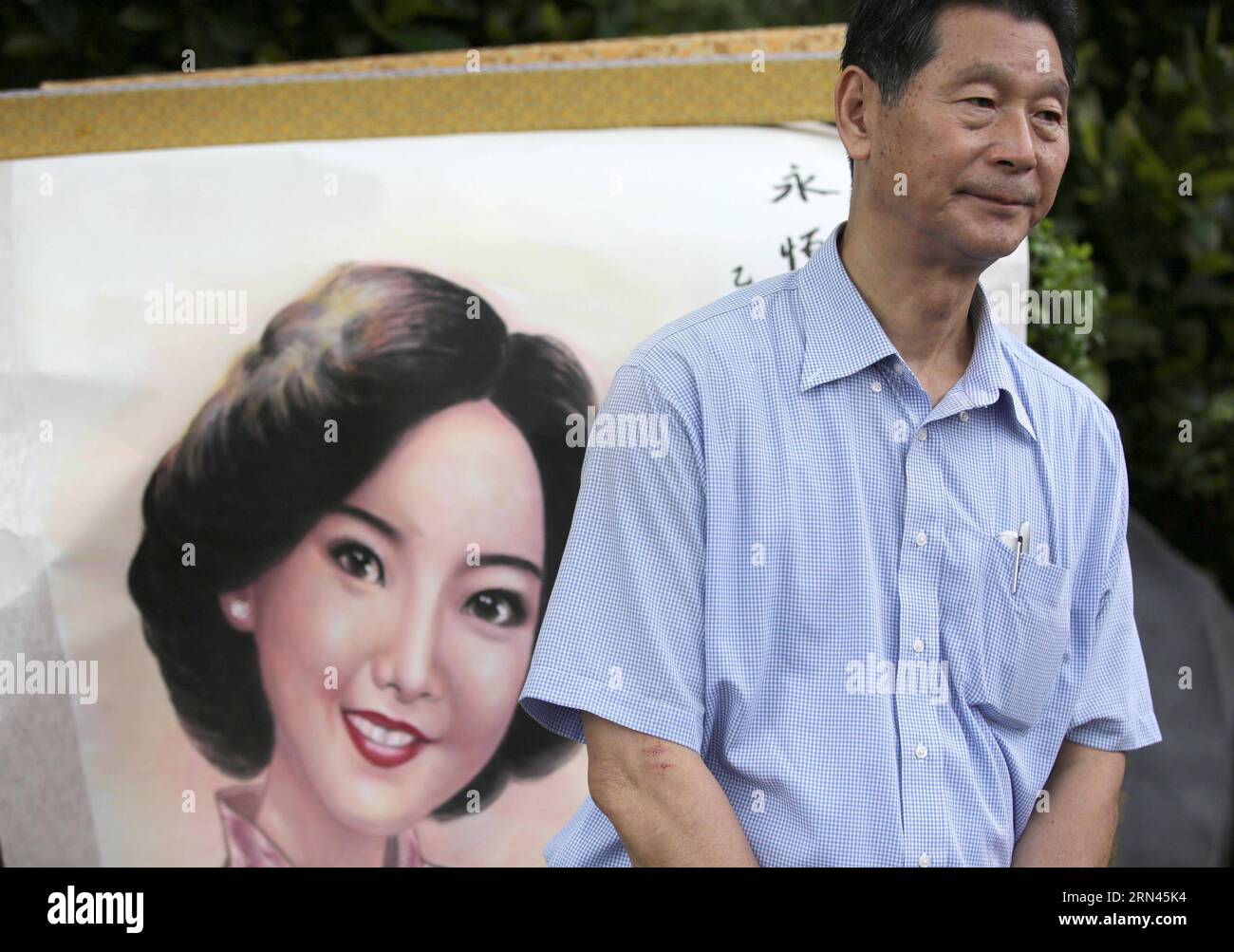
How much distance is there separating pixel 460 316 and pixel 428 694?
0.65 meters

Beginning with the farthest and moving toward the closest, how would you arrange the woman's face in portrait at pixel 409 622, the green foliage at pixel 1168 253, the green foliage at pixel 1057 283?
1. the green foliage at pixel 1168 253
2. the green foliage at pixel 1057 283
3. the woman's face in portrait at pixel 409 622

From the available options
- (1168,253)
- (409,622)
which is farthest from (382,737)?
(1168,253)

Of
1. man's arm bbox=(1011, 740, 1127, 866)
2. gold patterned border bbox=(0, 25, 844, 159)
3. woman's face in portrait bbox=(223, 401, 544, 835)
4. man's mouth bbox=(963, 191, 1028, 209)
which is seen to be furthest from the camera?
gold patterned border bbox=(0, 25, 844, 159)

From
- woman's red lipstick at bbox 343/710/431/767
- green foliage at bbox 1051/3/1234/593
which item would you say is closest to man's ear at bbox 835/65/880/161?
woman's red lipstick at bbox 343/710/431/767

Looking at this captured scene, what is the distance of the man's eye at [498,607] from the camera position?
2.39 m

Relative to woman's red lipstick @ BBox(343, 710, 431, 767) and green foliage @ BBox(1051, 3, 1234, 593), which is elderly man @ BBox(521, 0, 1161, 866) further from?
green foliage @ BBox(1051, 3, 1234, 593)

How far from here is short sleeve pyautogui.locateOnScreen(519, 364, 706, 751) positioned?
5.21 feet

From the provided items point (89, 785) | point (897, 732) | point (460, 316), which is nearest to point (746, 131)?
point (460, 316)

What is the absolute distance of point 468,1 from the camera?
3250mm

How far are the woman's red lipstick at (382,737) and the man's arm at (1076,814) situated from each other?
1035mm

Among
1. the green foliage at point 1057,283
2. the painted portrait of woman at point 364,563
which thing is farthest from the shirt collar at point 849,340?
the green foliage at point 1057,283

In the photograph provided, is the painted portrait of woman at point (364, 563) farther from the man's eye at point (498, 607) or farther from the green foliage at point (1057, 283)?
the green foliage at point (1057, 283)

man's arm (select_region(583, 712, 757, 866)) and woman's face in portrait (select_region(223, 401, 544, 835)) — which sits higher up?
woman's face in portrait (select_region(223, 401, 544, 835))

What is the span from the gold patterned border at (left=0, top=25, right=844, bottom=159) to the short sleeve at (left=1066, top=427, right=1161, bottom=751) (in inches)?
40.2
